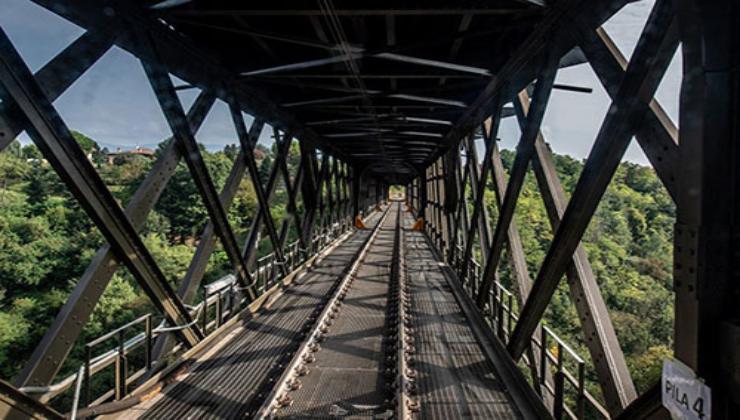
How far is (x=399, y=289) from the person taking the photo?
7.77m

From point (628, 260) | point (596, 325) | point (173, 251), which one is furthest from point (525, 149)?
point (628, 260)

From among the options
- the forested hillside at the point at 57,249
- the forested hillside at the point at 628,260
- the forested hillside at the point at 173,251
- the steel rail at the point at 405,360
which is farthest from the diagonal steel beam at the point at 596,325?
the forested hillside at the point at 628,260

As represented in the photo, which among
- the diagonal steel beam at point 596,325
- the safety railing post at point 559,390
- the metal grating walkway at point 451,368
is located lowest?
the metal grating walkway at point 451,368

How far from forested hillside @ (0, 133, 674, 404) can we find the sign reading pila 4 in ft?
72.6

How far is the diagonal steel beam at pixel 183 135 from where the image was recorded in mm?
3969

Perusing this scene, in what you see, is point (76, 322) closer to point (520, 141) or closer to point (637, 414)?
point (637, 414)

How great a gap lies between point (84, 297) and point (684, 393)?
4077mm

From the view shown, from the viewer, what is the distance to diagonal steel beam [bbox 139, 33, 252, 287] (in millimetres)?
3969

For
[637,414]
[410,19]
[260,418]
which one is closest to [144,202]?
[260,418]

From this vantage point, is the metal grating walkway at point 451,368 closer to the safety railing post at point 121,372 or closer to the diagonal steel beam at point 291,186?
the safety railing post at point 121,372

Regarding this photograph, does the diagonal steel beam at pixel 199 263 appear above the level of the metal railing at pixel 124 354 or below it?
above

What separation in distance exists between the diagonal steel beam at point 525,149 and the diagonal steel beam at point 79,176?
390 cm

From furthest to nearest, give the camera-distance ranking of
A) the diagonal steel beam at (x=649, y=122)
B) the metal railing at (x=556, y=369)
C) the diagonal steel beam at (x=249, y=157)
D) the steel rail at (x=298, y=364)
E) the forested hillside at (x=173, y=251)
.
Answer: the forested hillside at (x=173, y=251)
the diagonal steel beam at (x=249, y=157)
the steel rail at (x=298, y=364)
the metal railing at (x=556, y=369)
the diagonal steel beam at (x=649, y=122)

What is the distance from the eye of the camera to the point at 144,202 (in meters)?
3.84
